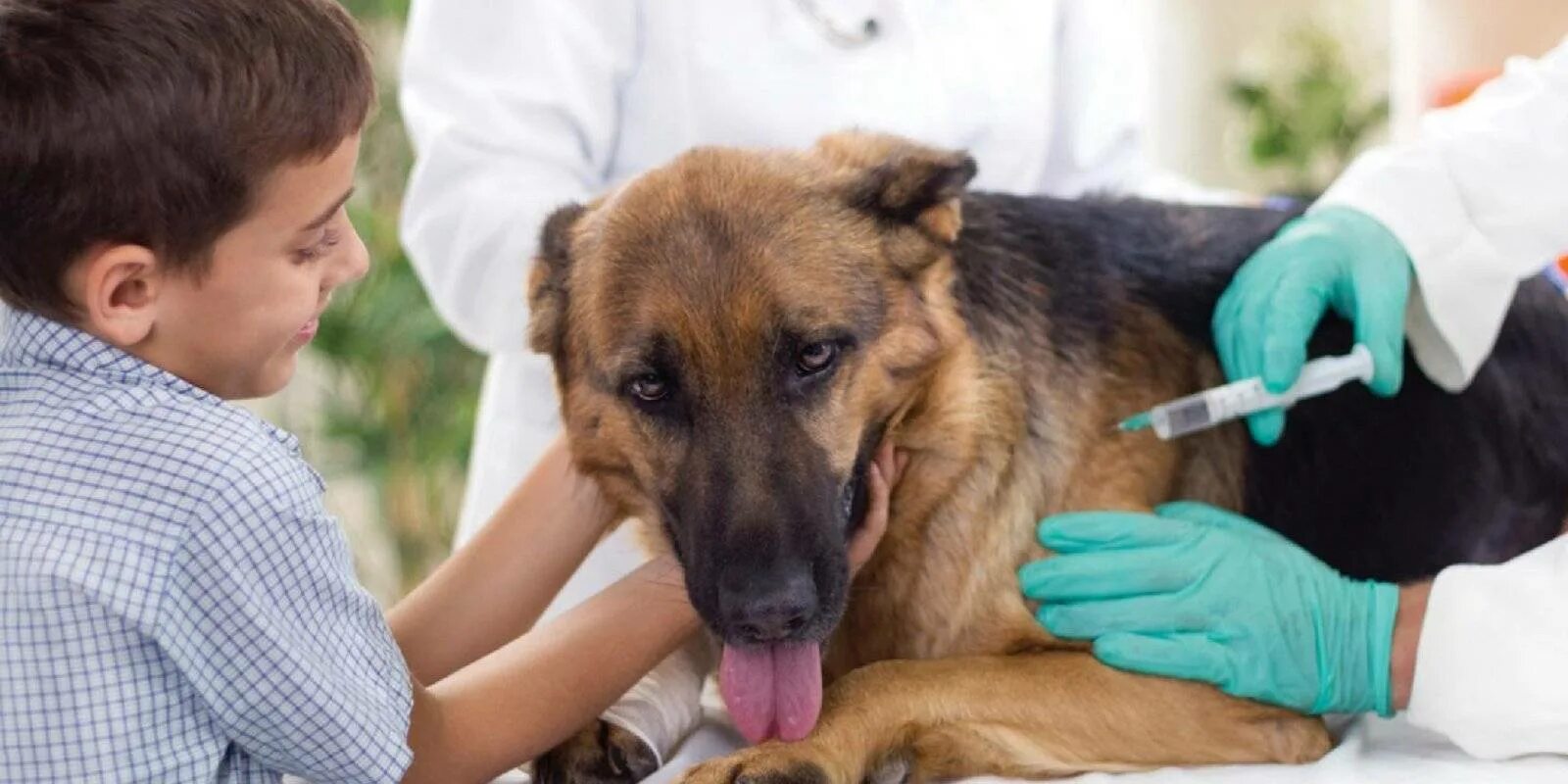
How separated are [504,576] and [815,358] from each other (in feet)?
1.53

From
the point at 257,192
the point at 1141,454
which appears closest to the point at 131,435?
the point at 257,192

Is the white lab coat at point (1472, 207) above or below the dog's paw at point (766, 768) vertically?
above

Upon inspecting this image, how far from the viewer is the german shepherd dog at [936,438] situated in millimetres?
1507

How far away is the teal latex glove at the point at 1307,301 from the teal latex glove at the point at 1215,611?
212 millimetres

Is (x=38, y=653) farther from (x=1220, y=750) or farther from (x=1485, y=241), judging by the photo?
(x=1485, y=241)

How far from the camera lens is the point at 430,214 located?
2.06 metres

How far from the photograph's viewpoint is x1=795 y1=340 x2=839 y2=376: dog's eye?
5.02 feet

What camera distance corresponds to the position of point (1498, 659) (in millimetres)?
1531

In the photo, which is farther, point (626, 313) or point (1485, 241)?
point (1485, 241)

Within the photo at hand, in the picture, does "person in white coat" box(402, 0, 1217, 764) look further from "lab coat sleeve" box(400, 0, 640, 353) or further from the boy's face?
the boy's face

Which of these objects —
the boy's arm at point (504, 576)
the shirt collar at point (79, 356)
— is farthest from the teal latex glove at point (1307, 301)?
the shirt collar at point (79, 356)

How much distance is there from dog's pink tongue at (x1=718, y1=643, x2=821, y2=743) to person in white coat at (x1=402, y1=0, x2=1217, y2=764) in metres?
0.59

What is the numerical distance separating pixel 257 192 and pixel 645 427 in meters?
0.47

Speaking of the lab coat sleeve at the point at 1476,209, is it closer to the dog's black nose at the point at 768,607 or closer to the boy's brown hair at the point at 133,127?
the dog's black nose at the point at 768,607
